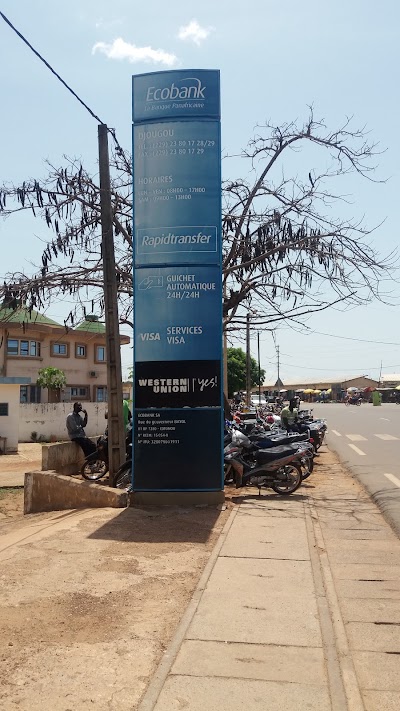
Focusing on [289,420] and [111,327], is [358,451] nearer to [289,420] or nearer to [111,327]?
[289,420]

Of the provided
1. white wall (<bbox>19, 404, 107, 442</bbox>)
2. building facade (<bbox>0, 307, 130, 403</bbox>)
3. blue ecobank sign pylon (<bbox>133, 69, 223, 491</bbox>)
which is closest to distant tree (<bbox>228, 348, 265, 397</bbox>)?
building facade (<bbox>0, 307, 130, 403</bbox>)

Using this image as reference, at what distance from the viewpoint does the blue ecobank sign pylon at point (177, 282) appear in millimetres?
9781

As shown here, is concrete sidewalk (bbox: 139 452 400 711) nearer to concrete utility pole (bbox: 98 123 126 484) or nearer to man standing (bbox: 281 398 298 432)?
concrete utility pole (bbox: 98 123 126 484)

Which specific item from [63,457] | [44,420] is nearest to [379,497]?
[63,457]

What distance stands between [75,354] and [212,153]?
34628 millimetres

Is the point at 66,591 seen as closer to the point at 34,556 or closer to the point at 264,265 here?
the point at 34,556

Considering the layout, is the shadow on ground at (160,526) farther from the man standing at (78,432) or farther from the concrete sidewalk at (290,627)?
the man standing at (78,432)

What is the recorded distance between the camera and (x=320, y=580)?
6105 millimetres

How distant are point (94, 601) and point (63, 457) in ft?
28.3

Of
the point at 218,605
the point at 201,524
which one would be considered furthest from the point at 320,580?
the point at 201,524

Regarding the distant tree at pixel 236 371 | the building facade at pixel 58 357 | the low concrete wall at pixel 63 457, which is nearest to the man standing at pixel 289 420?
the low concrete wall at pixel 63 457

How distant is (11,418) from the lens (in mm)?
25172

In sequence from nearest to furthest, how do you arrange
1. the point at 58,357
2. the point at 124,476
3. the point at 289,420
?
1. the point at 124,476
2. the point at 289,420
3. the point at 58,357

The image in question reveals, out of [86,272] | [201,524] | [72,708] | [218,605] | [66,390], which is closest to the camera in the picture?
[72,708]
